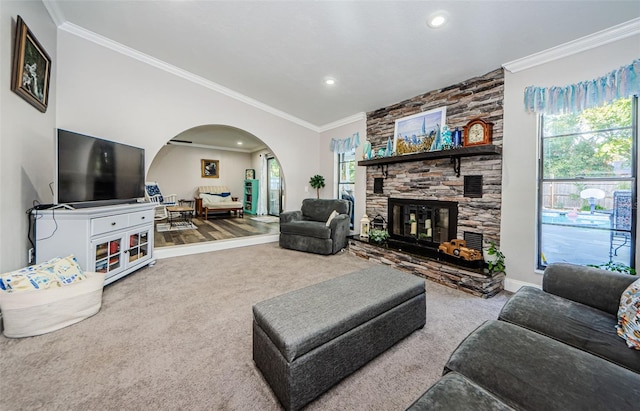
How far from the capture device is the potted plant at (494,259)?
2791mm

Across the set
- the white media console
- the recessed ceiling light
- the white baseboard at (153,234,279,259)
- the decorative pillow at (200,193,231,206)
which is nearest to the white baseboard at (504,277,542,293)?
the recessed ceiling light

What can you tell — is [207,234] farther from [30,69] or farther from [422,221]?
[422,221]

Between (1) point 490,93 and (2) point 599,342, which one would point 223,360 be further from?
(1) point 490,93

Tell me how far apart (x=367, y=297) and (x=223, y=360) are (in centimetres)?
105

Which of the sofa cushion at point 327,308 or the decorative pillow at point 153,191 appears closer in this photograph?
the sofa cushion at point 327,308

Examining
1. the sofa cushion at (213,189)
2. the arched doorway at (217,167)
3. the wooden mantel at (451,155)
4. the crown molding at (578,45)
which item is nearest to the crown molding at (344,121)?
the wooden mantel at (451,155)

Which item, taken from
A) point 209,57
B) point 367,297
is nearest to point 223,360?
point 367,297

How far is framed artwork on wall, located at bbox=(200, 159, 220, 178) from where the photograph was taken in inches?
352

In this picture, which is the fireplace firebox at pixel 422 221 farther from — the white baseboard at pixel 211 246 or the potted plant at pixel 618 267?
the white baseboard at pixel 211 246

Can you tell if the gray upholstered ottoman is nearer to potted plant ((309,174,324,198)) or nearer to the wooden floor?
the wooden floor

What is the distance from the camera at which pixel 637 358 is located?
1.08 metres

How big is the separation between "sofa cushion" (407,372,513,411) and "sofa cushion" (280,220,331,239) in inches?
127

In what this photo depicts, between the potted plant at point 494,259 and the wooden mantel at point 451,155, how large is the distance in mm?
1021

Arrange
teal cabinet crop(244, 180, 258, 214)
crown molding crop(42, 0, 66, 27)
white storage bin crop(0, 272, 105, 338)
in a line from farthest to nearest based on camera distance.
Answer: teal cabinet crop(244, 180, 258, 214) < crown molding crop(42, 0, 66, 27) < white storage bin crop(0, 272, 105, 338)
